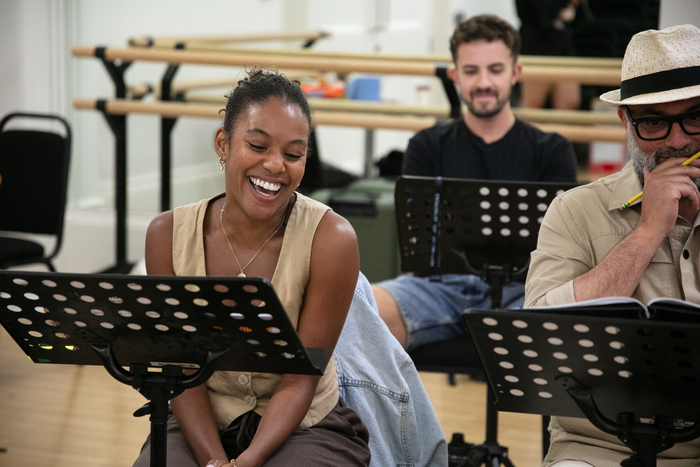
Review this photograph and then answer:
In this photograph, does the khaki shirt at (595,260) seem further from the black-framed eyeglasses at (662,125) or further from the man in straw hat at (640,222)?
the black-framed eyeglasses at (662,125)

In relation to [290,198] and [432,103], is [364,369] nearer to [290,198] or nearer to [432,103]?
[290,198]

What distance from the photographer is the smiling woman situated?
4.76 feet

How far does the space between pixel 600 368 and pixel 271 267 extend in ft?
2.22

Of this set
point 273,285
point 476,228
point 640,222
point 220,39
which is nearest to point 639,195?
point 640,222

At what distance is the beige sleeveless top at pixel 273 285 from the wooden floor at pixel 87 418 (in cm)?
117

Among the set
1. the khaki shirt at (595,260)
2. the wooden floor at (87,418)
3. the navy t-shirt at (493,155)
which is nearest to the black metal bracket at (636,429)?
the khaki shirt at (595,260)

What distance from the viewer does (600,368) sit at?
1182 millimetres

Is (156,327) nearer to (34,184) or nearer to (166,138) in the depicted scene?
(34,184)

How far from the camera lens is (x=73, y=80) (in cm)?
468

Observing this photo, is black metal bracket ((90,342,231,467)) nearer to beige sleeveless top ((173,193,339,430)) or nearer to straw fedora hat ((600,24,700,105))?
beige sleeveless top ((173,193,339,430))

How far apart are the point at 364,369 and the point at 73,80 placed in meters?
3.70

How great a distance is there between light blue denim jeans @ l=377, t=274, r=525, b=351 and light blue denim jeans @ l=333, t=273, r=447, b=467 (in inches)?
23.2

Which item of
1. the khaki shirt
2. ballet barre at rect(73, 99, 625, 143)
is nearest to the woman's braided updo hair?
the khaki shirt

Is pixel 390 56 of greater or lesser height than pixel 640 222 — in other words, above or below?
above
